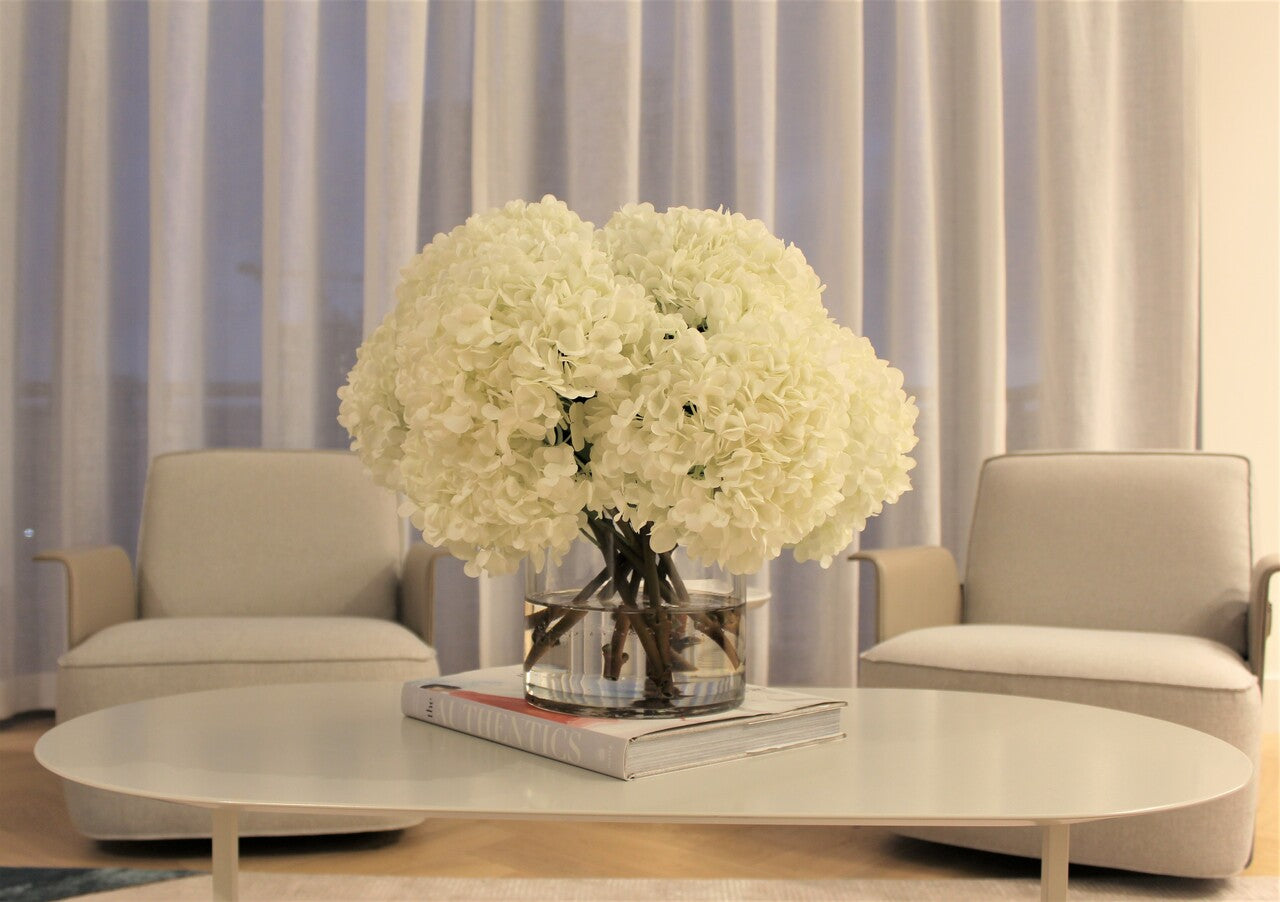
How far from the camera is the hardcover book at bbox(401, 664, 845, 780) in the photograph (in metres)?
1.25

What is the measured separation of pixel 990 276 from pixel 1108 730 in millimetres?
2409

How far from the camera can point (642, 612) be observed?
52.4 inches

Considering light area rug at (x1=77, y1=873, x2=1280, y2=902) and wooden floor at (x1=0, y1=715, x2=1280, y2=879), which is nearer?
light area rug at (x1=77, y1=873, x2=1280, y2=902)

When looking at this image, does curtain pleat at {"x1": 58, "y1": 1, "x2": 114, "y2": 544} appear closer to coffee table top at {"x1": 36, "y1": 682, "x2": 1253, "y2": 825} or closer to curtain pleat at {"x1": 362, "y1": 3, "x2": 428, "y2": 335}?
curtain pleat at {"x1": 362, "y1": 3, "x2": 428, "y2": 335}

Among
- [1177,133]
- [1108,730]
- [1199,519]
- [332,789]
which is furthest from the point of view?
[1177,133]

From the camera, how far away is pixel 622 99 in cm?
375

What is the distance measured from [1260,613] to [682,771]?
1.68m

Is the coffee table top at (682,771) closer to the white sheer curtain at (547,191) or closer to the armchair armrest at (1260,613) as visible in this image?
the armchair armrest at (1260,613)

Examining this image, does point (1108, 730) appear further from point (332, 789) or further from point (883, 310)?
point (883, 310)

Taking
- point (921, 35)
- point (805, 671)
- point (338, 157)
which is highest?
point (921, 35)

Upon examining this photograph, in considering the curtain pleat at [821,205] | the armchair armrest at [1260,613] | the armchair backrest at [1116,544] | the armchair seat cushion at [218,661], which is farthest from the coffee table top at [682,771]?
the curtain pleat at [821,205]

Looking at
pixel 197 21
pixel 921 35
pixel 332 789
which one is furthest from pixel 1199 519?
pixel 197 21

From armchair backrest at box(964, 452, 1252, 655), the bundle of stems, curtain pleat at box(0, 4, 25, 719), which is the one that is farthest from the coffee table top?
curtain pleat at box(0, 4, 25, 719)

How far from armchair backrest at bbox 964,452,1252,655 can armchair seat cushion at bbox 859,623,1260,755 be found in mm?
209
